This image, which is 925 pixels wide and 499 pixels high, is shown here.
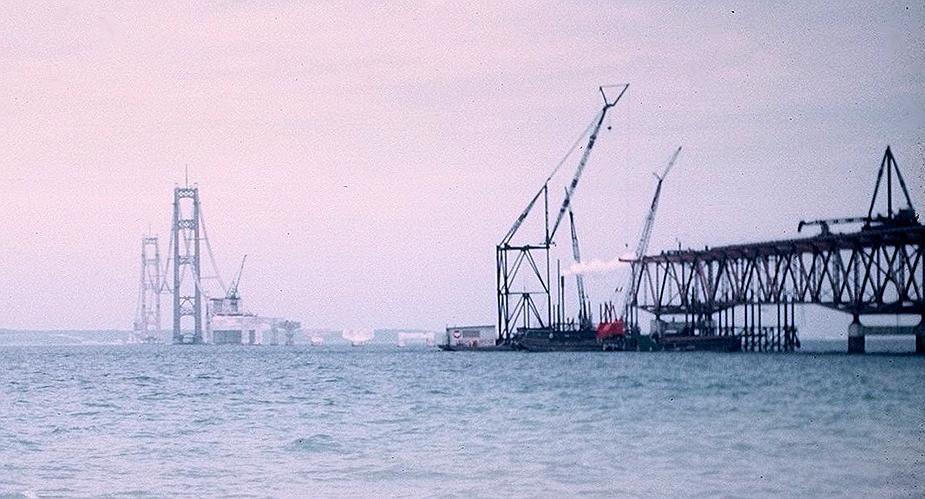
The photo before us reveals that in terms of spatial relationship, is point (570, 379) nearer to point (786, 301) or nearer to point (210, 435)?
point (210, 435)

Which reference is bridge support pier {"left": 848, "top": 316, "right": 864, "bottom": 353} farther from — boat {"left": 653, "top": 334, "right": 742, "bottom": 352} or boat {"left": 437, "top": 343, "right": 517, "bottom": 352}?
boat {"left": 437, "top": 343, "right": 517, "bottom": 352}

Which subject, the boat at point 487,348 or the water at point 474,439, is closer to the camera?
the water at point 474,439

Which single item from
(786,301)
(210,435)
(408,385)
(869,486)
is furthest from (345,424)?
(786,301)

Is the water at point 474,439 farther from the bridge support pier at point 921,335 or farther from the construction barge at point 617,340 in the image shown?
the construction barge at point 617,340

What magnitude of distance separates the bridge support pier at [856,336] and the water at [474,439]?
55.2 m

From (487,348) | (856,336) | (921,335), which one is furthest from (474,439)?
(487,348)

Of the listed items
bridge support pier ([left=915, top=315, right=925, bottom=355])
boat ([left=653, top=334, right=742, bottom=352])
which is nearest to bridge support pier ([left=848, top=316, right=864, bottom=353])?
bridge support pier ([left=915, top=315, right=925, bottom=355])

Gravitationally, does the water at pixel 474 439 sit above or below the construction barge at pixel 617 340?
below

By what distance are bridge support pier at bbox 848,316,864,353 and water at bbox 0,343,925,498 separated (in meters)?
55.2

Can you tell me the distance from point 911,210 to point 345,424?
90574 millimetres

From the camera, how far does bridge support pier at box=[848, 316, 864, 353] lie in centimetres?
13175

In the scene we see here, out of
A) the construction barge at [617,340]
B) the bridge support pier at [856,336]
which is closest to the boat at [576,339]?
the construction barge at [617,340]

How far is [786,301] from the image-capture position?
141 metres

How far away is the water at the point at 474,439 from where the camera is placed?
29.8m
